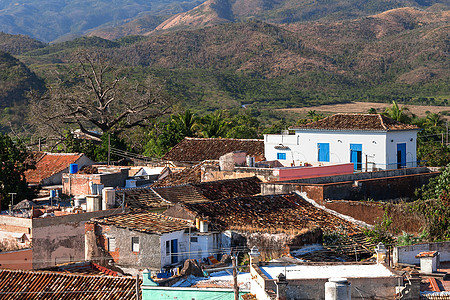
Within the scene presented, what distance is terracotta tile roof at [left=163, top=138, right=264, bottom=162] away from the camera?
4512cm

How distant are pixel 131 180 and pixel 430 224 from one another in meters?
14.8

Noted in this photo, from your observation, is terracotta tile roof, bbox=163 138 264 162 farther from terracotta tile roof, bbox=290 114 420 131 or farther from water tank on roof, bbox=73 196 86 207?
water tank on roof, bbox=73 196 86 207

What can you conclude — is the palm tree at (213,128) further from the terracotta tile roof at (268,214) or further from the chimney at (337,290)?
the chimney at (337,290)

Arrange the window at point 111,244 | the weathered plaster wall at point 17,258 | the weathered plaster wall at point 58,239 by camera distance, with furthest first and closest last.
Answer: the weathered plaster wall at point 58,239
the weathered plaster wall at point 17,258
the window at point 111,244

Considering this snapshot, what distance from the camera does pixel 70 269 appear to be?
21.8 m

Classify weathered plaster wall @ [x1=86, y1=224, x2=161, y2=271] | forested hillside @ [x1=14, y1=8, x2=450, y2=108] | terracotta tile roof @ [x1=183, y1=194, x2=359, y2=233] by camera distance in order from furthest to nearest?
forested hillside @ [x1=14, y1=8, x2=450, y2=108] → terracotta tile roof @ [x1=183, y1=194, x2=359, y2=233] → weathered plaster wall @ [x1=86, y1=224, x2=161, y2=271]

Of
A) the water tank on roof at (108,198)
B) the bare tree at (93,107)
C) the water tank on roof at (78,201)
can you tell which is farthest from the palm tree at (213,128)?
the water tank on roof at (108,198)

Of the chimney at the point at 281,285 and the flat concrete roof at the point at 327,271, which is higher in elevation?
the chimney at the point at 281,285

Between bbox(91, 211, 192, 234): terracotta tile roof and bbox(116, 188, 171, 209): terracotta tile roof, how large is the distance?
2937 mm

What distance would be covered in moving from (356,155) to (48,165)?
17155 millimetres

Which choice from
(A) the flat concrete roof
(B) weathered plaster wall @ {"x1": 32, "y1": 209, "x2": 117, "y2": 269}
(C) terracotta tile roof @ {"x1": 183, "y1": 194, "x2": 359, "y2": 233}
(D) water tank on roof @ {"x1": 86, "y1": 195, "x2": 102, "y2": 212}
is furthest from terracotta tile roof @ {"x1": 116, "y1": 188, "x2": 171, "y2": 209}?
(A) the flat concrete roof

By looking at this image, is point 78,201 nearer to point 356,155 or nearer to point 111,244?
point 111,244

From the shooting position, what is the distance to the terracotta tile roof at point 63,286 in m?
18.8

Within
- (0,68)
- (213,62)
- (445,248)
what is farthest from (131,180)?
(213,62)
